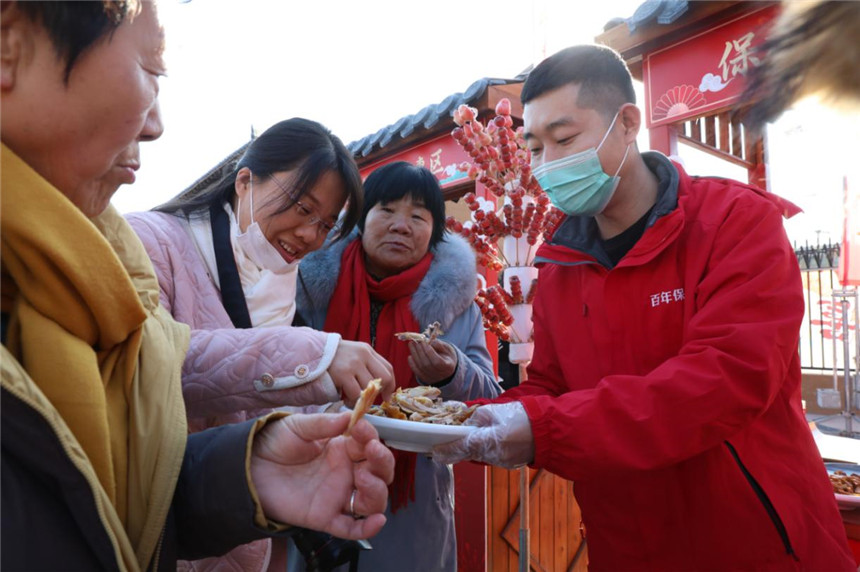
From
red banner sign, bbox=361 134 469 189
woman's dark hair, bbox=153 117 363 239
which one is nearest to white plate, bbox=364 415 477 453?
woman's dark hair, bbox=153 117 363 239

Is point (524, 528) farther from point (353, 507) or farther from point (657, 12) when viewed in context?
point (657, 12)

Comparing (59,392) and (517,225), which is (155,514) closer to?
(59,392)

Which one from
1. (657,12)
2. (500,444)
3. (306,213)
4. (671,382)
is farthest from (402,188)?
(657,12)

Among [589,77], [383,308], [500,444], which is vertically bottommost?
[500,444]

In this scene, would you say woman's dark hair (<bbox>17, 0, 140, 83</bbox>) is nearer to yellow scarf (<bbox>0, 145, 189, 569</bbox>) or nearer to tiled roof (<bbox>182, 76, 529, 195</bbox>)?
yellow scarf (<bbox>0, 145, 189, 569</bbox>)

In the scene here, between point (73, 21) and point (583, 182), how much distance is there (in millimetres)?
1720

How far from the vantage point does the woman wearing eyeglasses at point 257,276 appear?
1.43 meters

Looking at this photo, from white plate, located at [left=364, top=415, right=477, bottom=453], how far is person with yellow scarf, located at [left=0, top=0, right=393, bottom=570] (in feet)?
1.50

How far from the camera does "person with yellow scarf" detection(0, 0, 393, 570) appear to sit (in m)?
0.73

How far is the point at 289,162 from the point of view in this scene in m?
2.01

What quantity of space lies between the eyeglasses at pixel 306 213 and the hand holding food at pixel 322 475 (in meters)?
1.10

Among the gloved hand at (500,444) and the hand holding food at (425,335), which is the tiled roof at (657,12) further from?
the gloved hand at (500,444)

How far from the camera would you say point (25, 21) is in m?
0.73

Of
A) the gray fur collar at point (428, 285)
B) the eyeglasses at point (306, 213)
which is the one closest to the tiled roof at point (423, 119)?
the gray fur collar at point (428, 285)
